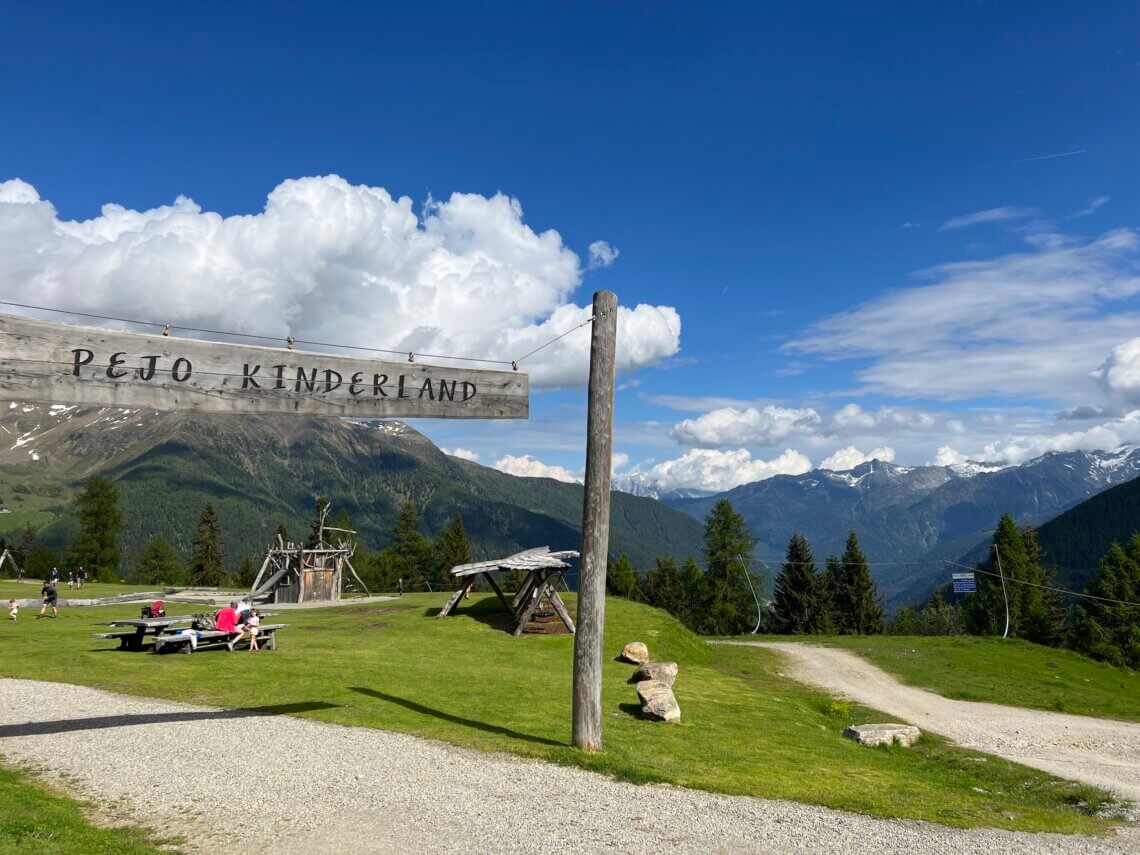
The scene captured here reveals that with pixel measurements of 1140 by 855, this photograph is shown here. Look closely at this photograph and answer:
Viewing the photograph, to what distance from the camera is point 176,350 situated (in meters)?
9.33

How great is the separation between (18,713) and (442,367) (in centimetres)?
1046

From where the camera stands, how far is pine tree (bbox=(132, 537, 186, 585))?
104 meters

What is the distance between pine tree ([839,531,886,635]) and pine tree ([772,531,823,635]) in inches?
137

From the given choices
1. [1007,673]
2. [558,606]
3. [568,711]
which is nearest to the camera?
[568,711]

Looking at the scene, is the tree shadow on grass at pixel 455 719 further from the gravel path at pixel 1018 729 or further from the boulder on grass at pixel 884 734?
the gravel path at pixel 1018 729

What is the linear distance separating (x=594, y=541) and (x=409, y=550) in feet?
273

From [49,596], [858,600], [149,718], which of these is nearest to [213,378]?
[149,718]

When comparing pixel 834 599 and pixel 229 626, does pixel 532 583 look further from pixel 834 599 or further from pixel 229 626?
pixel 834 599

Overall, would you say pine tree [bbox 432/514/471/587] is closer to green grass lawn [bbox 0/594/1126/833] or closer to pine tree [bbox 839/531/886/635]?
pine tree [bbox 839/531/886/635]

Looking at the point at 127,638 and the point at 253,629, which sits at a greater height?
the point at 253,629

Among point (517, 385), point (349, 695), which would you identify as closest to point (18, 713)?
Answer: point (349, 695)

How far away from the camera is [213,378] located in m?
9.48

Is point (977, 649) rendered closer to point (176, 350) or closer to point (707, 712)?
point (707, 712)

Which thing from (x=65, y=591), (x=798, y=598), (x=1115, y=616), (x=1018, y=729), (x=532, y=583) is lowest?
(x=798, y=598)
